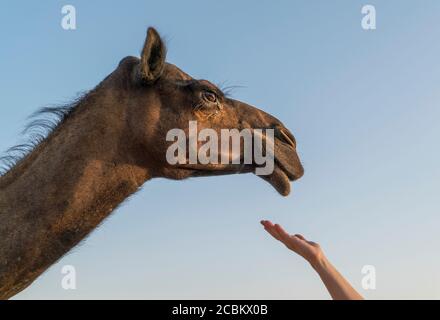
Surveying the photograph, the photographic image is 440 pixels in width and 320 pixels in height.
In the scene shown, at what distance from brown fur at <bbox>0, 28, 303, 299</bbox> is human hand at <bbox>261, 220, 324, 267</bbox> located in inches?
141

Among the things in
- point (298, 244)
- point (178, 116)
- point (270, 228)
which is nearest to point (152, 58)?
point (178, 116)

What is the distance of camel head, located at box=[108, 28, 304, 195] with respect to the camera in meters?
8.30

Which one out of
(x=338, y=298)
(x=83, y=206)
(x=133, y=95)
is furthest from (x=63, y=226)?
(x=338, y=298)

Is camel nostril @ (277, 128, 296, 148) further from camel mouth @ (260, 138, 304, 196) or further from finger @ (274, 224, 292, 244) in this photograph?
finger @ (274, 224, 292, 244)

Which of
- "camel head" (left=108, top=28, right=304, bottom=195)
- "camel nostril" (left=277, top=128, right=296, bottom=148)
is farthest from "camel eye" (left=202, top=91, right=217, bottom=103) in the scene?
"camel nostril" (left=277, top=128, right=296, bottom=148)

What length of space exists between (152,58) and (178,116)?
0.94 m

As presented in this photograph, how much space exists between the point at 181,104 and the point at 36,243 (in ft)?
9.85

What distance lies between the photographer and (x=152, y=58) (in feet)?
28.2

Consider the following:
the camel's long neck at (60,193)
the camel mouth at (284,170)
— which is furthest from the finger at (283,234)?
the camel mouth at (284,170)

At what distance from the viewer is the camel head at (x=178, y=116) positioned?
8305 millimetres

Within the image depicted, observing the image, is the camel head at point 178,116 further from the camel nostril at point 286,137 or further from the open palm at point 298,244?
the open palm at point 298,244

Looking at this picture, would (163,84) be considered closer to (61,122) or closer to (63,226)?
(61,122)

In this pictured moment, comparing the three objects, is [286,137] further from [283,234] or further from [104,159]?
[283,234]

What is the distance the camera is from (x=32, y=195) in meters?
7.20
